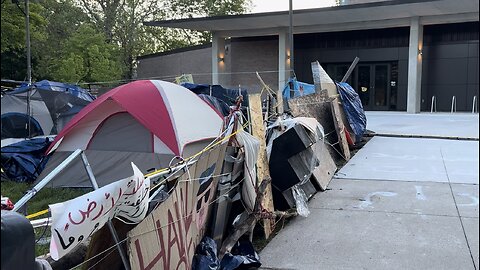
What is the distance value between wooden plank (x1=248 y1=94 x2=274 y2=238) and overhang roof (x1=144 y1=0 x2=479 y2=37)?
1487 centimetres

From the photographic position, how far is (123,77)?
33906 mm

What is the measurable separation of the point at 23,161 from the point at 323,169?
5.12m

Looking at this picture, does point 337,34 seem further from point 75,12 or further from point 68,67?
point 75,12

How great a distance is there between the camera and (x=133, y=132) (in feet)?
22.9

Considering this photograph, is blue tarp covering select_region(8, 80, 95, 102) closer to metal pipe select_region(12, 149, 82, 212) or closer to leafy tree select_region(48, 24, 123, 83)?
metal pipe select_region(12, 149, 82, 212)

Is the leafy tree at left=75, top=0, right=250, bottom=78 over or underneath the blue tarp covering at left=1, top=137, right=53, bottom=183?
over

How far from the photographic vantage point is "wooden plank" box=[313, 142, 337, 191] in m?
6.98

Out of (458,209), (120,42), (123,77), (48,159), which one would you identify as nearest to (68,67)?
(123,77)

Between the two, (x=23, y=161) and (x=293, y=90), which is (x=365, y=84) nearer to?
(x=293, y=90)

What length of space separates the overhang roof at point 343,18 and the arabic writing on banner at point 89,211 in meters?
17.8

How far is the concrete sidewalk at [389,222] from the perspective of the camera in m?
4.33

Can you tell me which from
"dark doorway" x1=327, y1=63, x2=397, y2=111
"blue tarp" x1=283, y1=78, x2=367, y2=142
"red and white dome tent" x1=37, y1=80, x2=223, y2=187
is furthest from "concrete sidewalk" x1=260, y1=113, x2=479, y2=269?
"dark doorway" x1=327, y1=63, x2=397, y2=111

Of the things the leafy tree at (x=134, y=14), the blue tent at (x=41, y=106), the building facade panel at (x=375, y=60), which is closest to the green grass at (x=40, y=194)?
the blue tent at (x=41, y=106)

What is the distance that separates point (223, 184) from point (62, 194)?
3.65 metres
